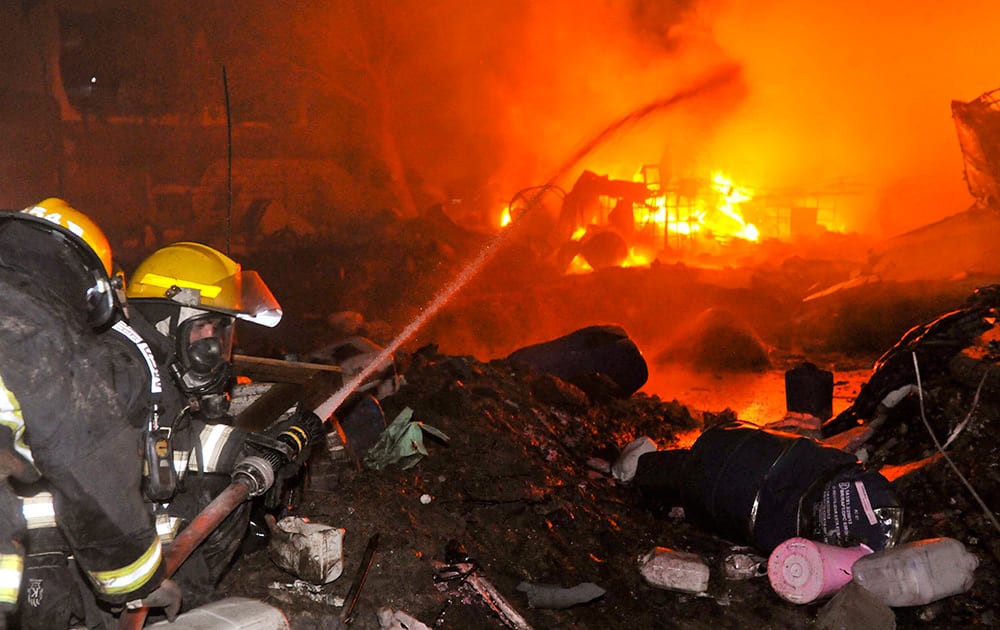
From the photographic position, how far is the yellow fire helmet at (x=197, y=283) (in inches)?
134

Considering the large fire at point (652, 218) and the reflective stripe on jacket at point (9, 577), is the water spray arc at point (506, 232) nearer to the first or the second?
the large fire at point (652, 218)

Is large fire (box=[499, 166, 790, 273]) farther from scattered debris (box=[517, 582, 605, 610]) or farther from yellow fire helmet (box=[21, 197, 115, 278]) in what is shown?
yellow fire helmet (box=[21, 197, 115, 278])

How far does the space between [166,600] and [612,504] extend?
3.01 metres

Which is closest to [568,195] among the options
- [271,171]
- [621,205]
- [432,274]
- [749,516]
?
[621,205]

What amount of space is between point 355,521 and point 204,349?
52.6 inches

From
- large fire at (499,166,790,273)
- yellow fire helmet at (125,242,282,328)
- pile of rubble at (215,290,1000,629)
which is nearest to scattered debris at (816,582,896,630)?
pile of rubble at (215,290,1000,629)

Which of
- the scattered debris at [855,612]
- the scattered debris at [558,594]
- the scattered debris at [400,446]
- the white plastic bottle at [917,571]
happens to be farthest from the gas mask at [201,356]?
the white plastic bottle at [917,571]

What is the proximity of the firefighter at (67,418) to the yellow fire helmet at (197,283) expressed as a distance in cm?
56

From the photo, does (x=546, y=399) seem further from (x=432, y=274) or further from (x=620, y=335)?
(x=432, y=274)

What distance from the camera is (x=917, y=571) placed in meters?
3.67

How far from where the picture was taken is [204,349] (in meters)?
3.36

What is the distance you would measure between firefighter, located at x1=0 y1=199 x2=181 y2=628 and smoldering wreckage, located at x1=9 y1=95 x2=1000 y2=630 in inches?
21.7

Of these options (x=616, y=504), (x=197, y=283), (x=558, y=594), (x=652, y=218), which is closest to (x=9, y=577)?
(x=197, y=283)

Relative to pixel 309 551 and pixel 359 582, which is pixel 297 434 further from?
pixel 359 582
